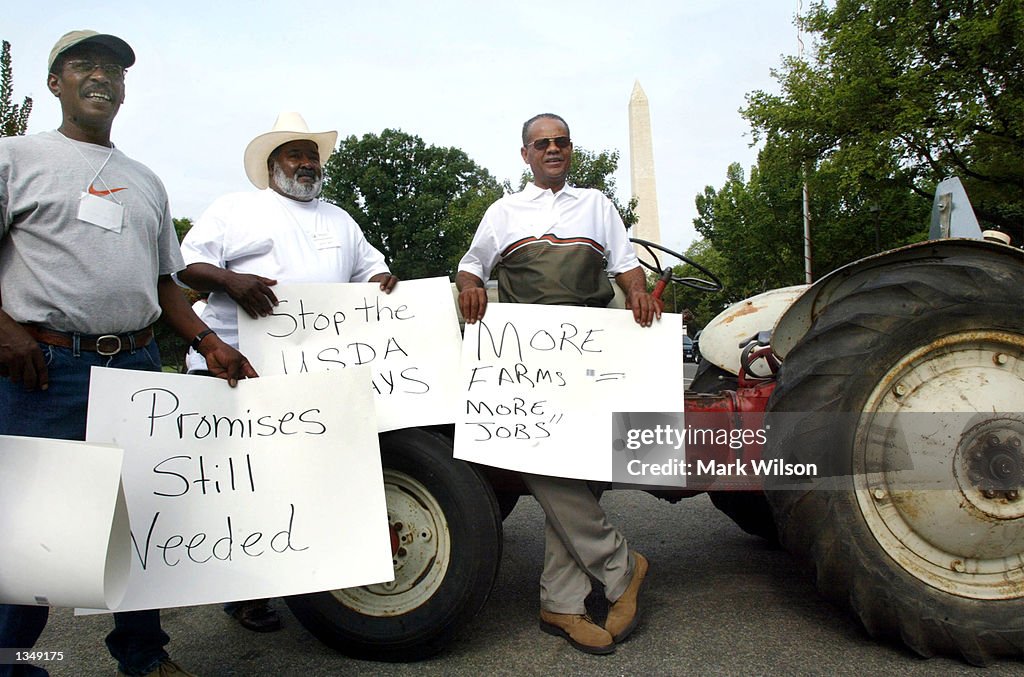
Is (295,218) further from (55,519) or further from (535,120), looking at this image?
(55,519)

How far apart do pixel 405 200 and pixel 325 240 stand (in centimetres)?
3440

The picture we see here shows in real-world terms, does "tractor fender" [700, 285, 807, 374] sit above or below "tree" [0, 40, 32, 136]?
below

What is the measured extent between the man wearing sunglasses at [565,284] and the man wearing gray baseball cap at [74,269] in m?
1.17

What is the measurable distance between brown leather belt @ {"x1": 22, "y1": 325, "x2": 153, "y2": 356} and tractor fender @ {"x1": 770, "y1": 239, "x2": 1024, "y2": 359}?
2.33 m

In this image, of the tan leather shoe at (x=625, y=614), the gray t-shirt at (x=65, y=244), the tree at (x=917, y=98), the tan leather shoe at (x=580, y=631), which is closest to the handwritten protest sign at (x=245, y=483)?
the gray t-shirt at (x=65, y=244)

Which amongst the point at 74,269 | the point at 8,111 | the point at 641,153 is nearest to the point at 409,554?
the point at 74,269

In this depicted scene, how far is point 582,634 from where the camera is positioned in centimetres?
291

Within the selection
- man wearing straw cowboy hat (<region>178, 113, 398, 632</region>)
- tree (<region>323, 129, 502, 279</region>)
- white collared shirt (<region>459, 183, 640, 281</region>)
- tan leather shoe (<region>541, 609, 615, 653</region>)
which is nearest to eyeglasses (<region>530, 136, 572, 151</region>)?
white collared shirt (<region>459, 183, 640, 281</region>)

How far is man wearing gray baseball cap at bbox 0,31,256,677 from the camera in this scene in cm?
238

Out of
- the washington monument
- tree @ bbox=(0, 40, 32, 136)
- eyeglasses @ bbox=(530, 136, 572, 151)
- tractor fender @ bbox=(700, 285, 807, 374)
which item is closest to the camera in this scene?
eyeglasses @ bbox=(530, 136, 572, 151)

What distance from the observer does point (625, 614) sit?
2.99 meters

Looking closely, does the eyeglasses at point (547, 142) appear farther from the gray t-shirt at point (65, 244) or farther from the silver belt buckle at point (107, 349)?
the silver belt buckle at point (107, 349)

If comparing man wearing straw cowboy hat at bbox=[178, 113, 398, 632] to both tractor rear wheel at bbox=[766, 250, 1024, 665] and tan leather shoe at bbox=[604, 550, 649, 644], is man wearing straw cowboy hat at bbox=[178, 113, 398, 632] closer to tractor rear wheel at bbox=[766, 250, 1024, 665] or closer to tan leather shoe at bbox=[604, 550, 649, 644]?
tan leather shoe at bbox=[604, 550, 649, 644]

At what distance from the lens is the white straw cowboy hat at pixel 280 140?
136 inches
